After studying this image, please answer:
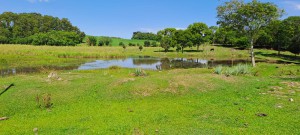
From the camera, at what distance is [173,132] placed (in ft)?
40.2

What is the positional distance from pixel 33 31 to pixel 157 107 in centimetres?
17501

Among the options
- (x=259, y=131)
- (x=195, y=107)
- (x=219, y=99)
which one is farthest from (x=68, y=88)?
(x=259, y=131)

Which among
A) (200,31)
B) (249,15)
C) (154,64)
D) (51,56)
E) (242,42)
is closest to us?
(249,15)

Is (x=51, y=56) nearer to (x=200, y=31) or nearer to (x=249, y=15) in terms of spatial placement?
(x=249, y=15)

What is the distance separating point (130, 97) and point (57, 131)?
7.26m

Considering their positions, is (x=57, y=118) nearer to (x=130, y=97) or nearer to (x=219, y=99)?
(x=130, y=97)

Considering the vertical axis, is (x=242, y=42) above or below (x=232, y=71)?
above

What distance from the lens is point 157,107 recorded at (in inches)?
661

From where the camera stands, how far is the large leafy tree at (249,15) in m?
43.0

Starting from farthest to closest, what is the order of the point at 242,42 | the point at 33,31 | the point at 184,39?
the point at 33,31 → the point at 242,42 → the point at 184,39

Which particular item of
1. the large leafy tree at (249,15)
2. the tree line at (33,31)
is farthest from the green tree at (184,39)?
the tree line at (33,31)

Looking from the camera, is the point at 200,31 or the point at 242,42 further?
the point at 200,31

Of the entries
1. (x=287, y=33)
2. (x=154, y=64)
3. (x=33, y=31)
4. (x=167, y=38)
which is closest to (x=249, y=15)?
(x=154, y=64)

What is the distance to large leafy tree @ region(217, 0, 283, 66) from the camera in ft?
141
